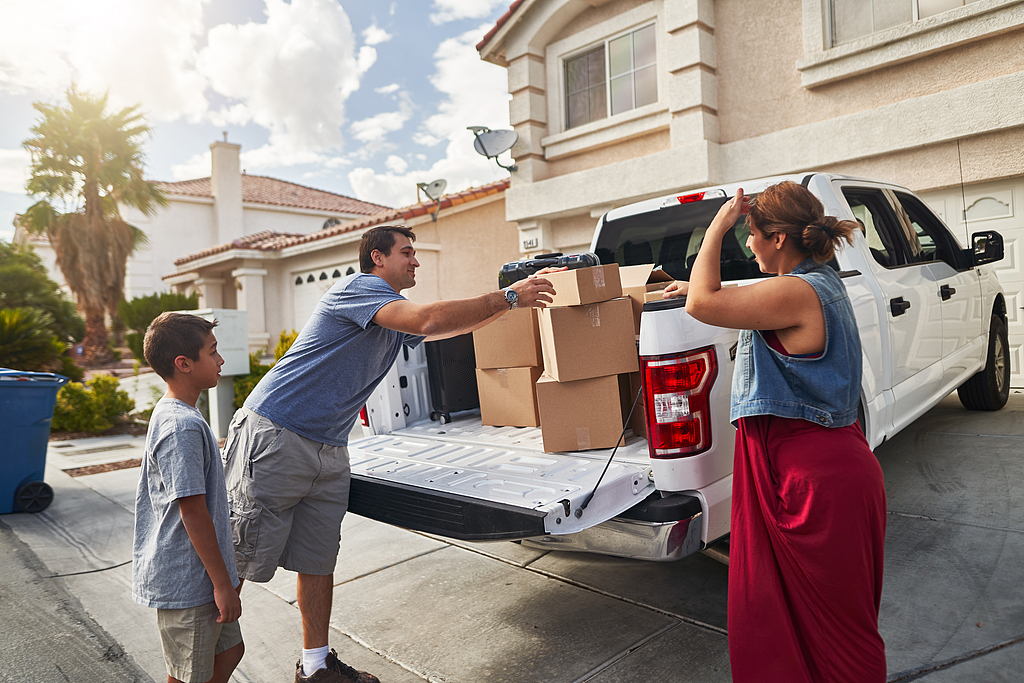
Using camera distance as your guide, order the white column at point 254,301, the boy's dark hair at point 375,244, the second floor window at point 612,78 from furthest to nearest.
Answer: the white column at point 254,301
the second floor window at point 612,78
the boy's dark hair at point 375,244

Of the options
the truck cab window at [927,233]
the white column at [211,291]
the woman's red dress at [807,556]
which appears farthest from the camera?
the white column at [211,291]

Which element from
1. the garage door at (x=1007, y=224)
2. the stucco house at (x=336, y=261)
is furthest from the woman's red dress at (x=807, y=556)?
the stucco house at (x=336, y=261)

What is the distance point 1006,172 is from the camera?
261 inches

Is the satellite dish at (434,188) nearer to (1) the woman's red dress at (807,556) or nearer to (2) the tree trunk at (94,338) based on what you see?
(1) the woman's red dress at (807,556)

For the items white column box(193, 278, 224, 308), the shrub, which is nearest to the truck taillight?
the shrub

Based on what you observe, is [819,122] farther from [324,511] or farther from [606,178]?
[324,511]

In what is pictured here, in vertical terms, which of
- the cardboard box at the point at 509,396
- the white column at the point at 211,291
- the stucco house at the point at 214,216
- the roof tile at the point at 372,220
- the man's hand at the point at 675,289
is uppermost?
the stucco house at the point at 214,216

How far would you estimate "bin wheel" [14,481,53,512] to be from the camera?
224 inches

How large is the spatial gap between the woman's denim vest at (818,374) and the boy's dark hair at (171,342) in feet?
5.75

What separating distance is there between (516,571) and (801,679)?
217cm

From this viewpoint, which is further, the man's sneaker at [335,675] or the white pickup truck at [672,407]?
the man's sneaker at [335,675]

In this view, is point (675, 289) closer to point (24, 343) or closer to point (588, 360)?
point (588, 360)

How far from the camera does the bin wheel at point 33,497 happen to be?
5.70m

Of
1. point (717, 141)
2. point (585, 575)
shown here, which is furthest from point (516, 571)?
point (717, 141)
